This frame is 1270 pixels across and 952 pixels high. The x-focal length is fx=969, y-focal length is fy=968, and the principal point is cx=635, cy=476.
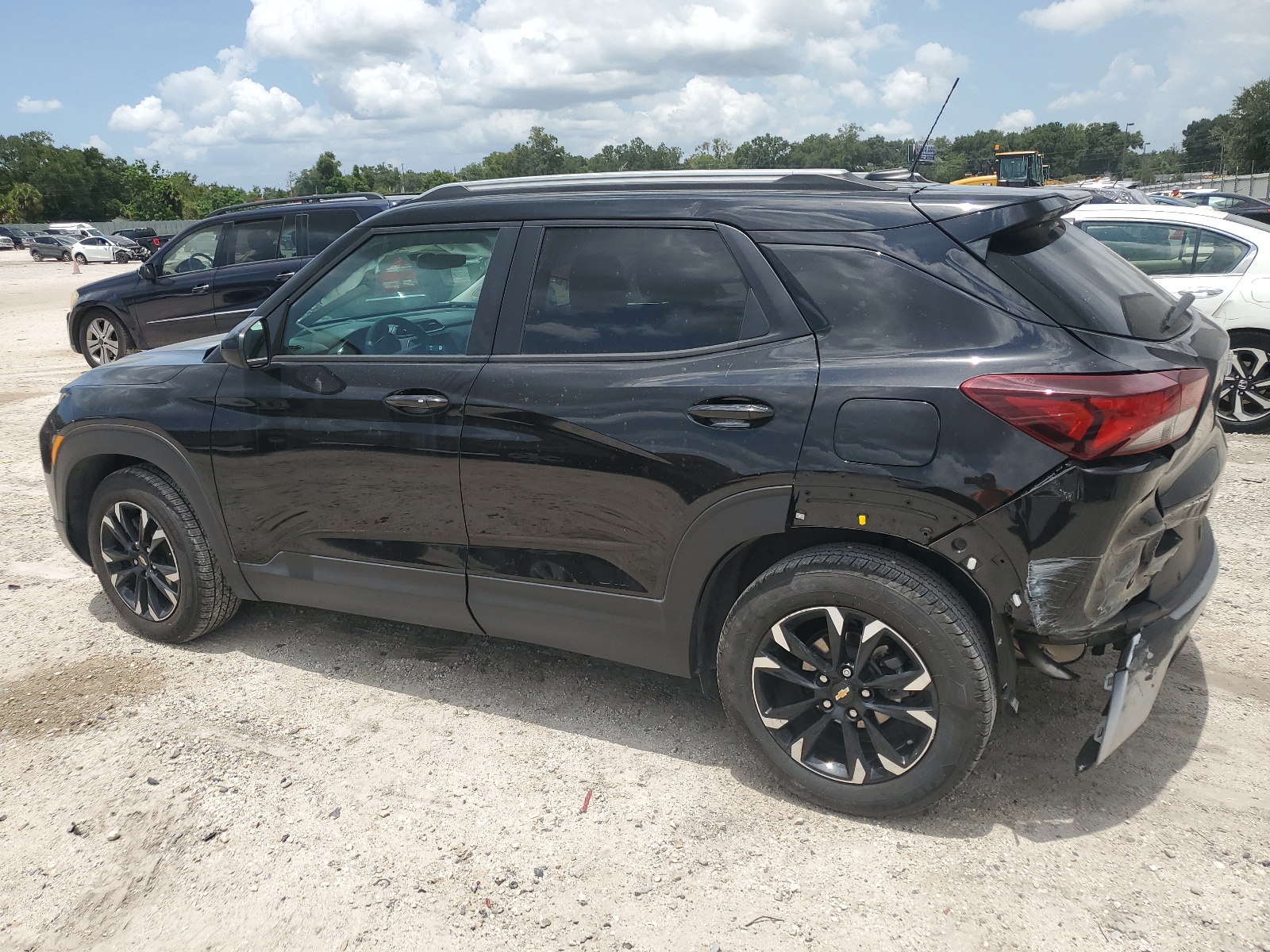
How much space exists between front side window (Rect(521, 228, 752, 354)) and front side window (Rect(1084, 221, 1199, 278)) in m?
5.69

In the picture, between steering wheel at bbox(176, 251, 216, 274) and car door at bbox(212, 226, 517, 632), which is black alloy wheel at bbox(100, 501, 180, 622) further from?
steering wheel at bbox(176, 251, 216, 274)

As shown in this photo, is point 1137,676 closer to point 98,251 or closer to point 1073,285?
point 1073,285

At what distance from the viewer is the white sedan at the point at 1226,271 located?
7.27m

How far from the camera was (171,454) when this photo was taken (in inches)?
160

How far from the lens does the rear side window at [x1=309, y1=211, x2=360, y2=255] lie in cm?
1053

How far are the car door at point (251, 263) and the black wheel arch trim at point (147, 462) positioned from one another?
658cm

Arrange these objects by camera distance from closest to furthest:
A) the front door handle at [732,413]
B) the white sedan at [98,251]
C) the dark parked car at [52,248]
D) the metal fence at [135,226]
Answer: the front door handle at [732,413], the white sedan at [98,251], the dark parked car at [52,248], the metal fence at [135,226]

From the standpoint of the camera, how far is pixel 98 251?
151 ft

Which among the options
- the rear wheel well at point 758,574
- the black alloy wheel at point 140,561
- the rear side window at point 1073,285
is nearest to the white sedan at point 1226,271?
the rear side window at point 1073,285

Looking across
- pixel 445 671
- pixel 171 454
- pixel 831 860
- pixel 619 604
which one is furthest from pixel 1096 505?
pixel 171 454

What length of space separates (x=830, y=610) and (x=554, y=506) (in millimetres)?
984

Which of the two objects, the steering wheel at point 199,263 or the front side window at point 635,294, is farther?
the steering wheel at point 199,263

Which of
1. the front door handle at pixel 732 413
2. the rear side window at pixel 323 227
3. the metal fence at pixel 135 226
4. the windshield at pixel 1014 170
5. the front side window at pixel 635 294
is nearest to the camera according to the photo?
the front door handle at pixel 732 413

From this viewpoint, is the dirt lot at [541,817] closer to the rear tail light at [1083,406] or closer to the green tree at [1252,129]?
the rear tail light at [1083,406]
